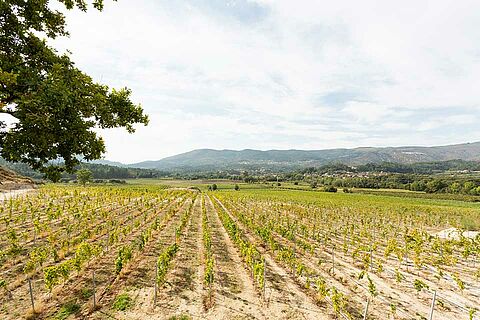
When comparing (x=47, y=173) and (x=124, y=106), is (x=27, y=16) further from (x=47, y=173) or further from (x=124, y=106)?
(x=47, y=173)

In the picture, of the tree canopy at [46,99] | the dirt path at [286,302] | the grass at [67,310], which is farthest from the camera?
the dirt path at [286,302]

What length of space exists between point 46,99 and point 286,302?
31.1 ft

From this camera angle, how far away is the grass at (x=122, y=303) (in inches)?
328

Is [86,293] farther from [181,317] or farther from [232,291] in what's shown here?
[232,291]

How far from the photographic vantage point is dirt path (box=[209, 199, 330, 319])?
334 inches

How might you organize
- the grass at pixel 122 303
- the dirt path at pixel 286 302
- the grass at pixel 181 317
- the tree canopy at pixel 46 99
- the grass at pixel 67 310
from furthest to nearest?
1. the dirt path at pixel 286 302
2. the grass at pixel 122 303
3. the grass at pixel 181 317
4. the grass at pixel 67 310
5. the tree canopy at pixel 46 99

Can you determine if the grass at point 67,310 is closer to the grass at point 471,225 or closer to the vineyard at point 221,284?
the vineyard at point 221,284

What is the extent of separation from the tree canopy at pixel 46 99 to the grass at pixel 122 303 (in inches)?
181

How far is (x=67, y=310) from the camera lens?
26.5 feet

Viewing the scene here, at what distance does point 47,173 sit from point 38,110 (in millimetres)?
2343

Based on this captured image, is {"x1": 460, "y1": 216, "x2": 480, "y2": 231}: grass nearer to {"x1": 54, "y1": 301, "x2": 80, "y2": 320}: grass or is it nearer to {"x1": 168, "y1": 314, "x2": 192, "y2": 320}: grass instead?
{"x1": 168, "y1": 314, "x2": 192, "y2": 320}: grass

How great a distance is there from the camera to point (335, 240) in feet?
63.5

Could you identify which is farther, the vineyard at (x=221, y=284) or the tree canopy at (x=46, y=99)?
the vineyard at (x=221, y=284)

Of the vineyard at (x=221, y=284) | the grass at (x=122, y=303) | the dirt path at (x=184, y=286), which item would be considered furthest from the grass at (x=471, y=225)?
the grass at (x=122, y=303)
